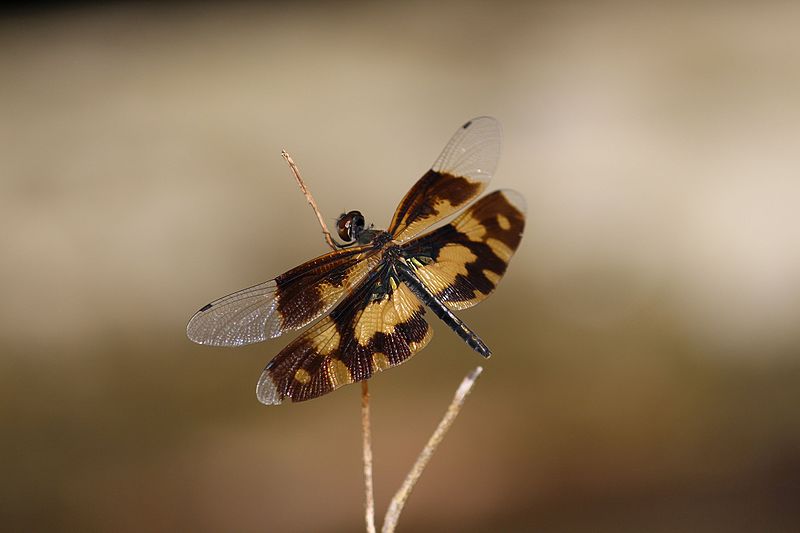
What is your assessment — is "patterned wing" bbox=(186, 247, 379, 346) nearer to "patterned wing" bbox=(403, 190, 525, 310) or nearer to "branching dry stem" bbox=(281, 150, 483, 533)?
"patterned wing" bbox=(403, 190, 525, 310)

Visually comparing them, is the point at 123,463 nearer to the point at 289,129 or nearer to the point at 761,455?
the point at 289,129

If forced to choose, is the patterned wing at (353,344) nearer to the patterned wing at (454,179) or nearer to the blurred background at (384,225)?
the patterned wing at (454,179)

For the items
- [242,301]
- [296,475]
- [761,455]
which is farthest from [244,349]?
[242,301]

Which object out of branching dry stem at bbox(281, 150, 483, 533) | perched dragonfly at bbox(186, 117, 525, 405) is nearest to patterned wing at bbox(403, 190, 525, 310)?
perched dragonfly at bbox(186, 117, 525, 405)

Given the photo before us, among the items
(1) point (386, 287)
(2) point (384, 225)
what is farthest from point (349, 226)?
(2) point (384, 225)

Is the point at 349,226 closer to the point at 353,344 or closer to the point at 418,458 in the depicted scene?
the point at 353,344

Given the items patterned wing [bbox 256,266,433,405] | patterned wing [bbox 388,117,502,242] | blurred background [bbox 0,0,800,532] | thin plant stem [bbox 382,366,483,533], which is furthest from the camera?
blurred background [bbox 0,0,800,532]

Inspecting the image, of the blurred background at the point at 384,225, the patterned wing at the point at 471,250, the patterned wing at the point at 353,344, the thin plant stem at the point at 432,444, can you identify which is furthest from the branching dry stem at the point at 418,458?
the blurred background at the point at 384,225
